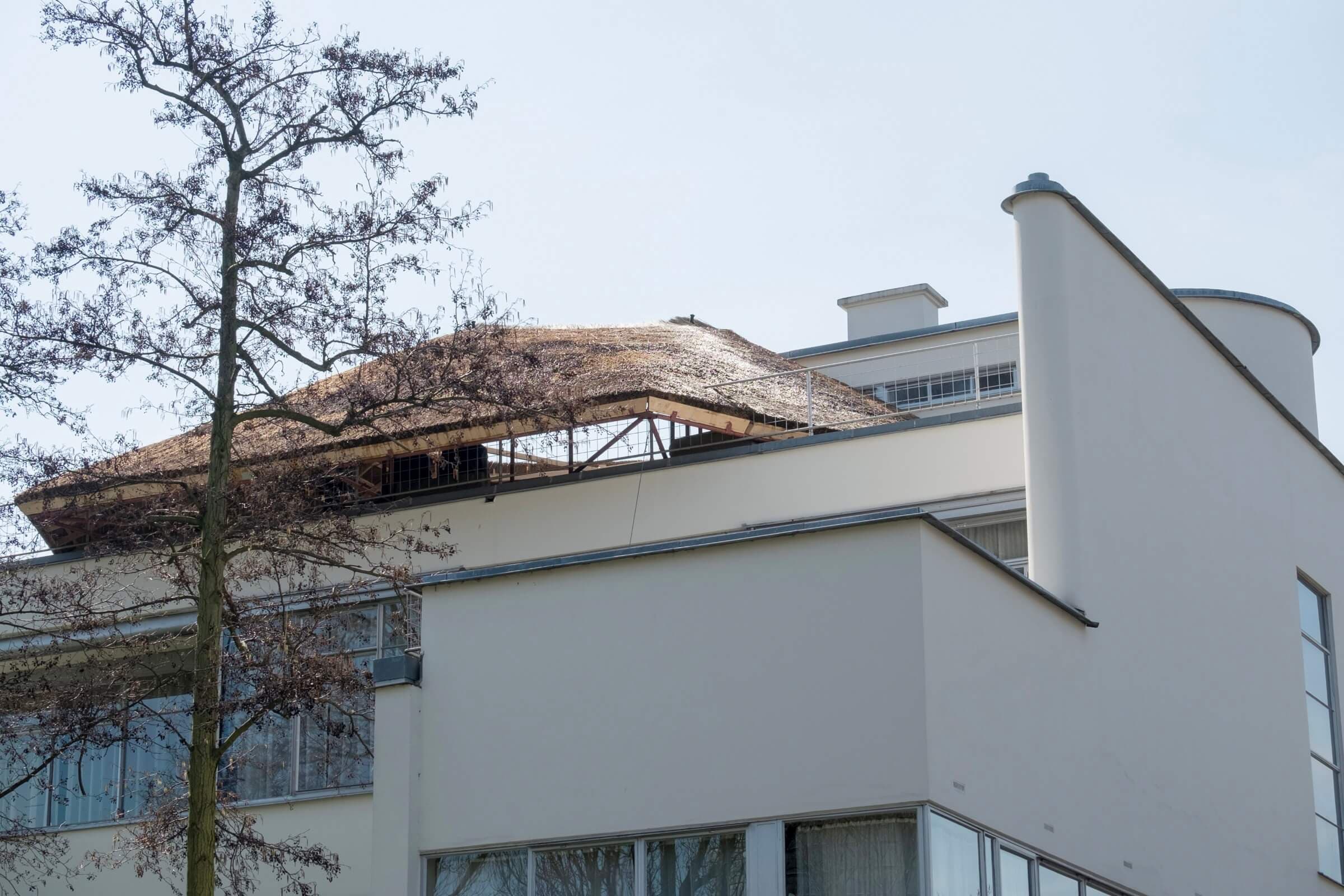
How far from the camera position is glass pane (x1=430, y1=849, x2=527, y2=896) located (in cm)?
1284

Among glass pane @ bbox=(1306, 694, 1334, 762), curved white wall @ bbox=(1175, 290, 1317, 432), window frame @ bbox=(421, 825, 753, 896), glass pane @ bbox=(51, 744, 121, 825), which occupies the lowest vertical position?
window frame @ bbox=(421, 825, 753, 896)

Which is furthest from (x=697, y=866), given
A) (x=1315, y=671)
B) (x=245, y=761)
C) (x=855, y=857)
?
(x=1315, y=671)

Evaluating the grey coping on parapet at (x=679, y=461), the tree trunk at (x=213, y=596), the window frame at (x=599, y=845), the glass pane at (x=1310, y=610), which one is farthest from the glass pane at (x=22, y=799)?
the glass pane at (x=1310, y=610)

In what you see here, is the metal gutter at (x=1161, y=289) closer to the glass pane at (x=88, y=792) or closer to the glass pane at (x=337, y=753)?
the glass pane at (x=337, y=753)

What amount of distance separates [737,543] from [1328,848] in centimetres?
1032

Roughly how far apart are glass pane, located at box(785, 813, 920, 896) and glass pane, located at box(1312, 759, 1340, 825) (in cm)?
936

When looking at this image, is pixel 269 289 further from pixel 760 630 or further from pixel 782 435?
pixel 782 435

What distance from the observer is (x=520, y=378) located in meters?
14.6

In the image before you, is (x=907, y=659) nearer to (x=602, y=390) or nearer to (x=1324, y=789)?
(x=602, y=390)

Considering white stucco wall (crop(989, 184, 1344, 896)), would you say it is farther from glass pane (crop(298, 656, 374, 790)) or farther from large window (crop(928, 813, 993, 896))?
glass pane (crop(298, 656, 374, 790))

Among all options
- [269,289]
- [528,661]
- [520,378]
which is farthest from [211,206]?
[528,661]

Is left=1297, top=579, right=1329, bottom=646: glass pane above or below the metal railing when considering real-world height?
below

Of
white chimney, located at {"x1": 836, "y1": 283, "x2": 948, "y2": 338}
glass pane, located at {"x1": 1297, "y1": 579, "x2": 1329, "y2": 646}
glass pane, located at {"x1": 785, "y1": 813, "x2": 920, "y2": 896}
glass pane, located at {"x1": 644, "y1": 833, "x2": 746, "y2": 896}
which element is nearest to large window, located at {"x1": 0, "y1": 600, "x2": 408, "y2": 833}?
glass pane, located at {"x1": 644, "y1": 833, "x2": 746, "y2": 896}

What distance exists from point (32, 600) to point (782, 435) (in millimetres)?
8354
